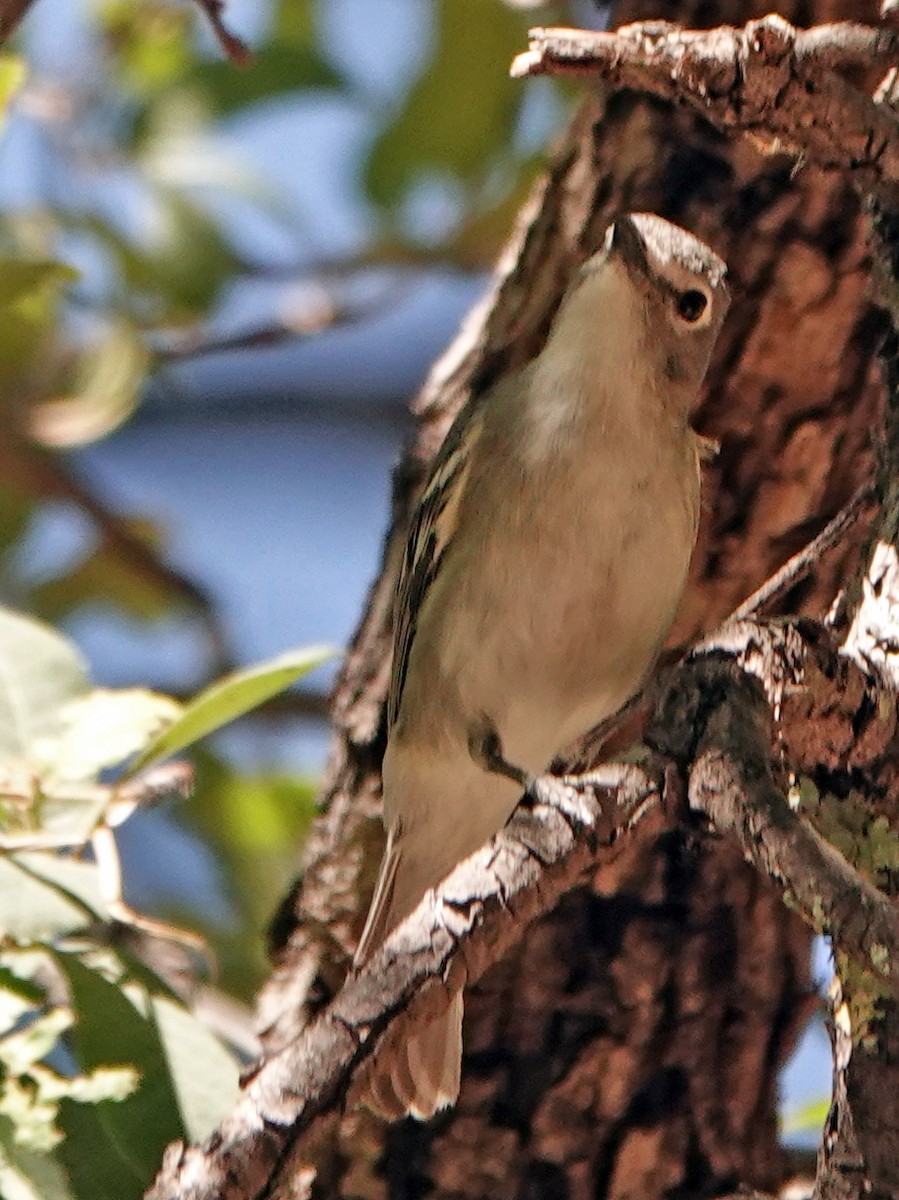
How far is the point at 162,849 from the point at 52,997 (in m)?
3.85

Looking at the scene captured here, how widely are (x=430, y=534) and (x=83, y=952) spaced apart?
25.8 inches

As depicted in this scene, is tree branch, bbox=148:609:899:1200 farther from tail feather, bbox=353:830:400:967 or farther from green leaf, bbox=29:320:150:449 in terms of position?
green leaf, bbox=29:320:150:449

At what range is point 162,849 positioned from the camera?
5801mm

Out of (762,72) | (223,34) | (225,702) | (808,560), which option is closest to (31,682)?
(225,702)

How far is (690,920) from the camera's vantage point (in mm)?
2055

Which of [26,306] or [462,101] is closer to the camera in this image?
[26,306]

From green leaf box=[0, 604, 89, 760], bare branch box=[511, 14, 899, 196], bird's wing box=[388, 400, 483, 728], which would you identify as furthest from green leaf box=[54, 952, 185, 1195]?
bare branch box=[511, 14, 899, 196]

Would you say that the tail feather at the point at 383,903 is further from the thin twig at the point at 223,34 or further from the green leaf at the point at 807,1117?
the thin twig at the point at 223,34

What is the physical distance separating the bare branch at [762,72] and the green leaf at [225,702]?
80 cm

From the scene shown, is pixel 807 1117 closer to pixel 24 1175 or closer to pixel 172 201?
pixel 24 1175

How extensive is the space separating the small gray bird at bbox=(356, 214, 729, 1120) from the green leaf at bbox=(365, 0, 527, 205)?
1205mm

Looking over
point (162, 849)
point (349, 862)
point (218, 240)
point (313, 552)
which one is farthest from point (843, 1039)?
point (313, 552)

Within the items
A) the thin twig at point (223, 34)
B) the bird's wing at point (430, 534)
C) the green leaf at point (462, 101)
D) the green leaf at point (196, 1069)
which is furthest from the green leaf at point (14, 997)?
the green leaf at point (462, 101)

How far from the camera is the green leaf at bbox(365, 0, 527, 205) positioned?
Answer: 3.09 metres
